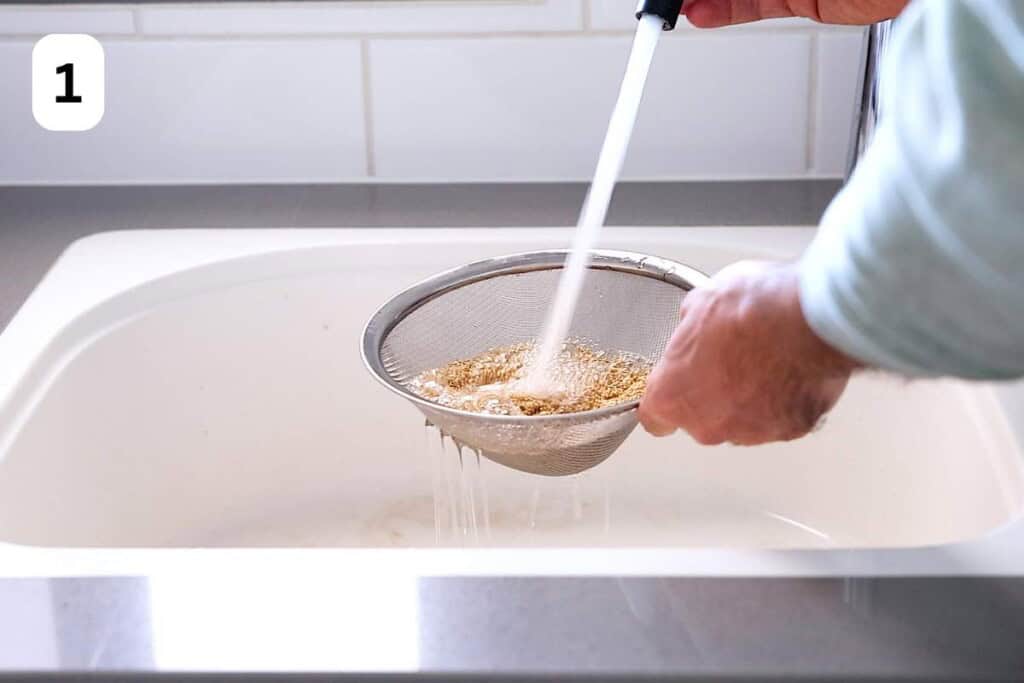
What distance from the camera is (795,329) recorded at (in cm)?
58

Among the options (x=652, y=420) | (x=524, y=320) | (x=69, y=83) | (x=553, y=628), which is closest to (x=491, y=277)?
(x=524, y=320)

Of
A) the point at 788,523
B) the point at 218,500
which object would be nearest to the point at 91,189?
the point at 218,500

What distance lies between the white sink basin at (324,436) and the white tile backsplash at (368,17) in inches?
8.1

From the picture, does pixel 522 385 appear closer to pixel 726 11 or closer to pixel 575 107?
pixel 726 11

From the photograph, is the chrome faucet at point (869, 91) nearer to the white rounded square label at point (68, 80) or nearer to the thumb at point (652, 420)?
the thumb at point (652, 420)

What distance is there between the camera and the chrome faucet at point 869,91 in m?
0.92

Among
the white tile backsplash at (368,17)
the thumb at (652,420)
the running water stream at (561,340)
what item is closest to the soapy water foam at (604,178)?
the running water stream at (561,340)

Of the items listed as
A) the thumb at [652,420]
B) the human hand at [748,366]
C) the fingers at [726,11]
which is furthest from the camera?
the fingers at [726,11]

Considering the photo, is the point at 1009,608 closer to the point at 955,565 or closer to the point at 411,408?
the point at 955,565

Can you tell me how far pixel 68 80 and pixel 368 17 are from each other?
30 centimetres

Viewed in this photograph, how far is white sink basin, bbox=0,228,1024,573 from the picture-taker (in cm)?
100

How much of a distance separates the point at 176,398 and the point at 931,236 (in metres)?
0.74

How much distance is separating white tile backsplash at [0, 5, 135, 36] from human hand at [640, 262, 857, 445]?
29.9 inches

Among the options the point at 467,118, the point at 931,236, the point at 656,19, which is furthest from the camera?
the point at 467,118
